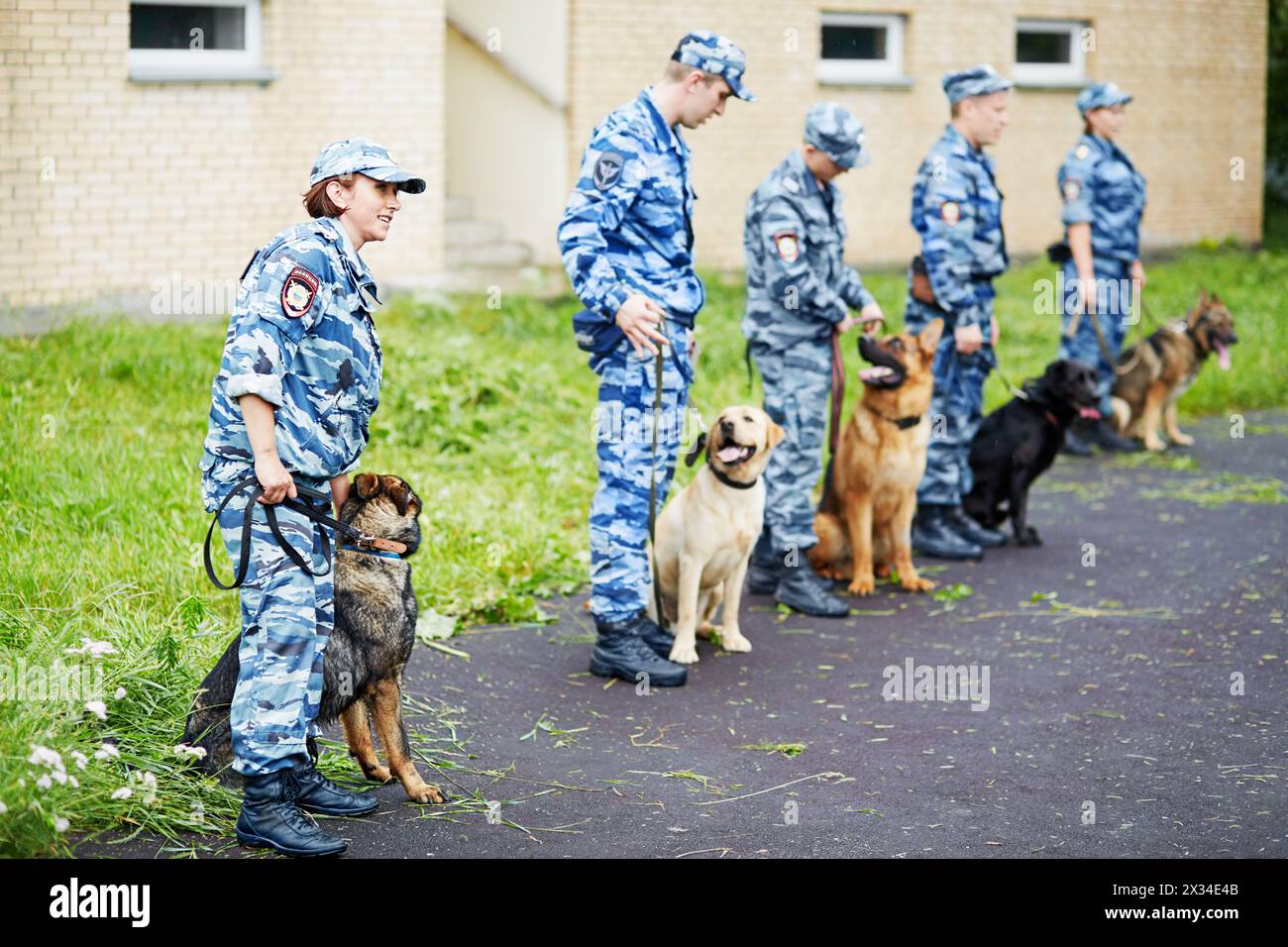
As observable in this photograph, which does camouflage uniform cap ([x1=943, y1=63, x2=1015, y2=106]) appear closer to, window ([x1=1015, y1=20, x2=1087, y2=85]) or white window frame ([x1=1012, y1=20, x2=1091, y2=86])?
white window frame ([x1=1012, y1=20, x2=1091, y2=86])

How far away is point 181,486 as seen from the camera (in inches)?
290

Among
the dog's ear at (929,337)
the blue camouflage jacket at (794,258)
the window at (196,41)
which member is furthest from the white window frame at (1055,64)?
the blue camouflage jacket at (794,258)

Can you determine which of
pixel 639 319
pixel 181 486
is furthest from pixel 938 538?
pixel 181 486

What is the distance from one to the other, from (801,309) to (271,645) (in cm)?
351

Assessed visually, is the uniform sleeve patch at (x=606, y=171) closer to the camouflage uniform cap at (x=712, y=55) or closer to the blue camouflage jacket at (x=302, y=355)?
the camouflage uniform cap at (x=712, y=55)

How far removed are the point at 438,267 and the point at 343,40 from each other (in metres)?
2.14

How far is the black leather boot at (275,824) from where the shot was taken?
157 inches

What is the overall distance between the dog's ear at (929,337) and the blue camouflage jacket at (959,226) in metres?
0.54

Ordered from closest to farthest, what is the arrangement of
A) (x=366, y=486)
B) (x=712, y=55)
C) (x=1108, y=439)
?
(x=366, y=486), (x=712, y=55), (x=1108, y=439)

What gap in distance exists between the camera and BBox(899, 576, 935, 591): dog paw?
7.24 meters

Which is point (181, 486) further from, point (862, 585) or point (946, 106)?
point (946, 106)

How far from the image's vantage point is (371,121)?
41.6 feet

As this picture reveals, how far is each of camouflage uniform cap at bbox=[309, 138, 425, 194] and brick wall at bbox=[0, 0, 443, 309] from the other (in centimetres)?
807
